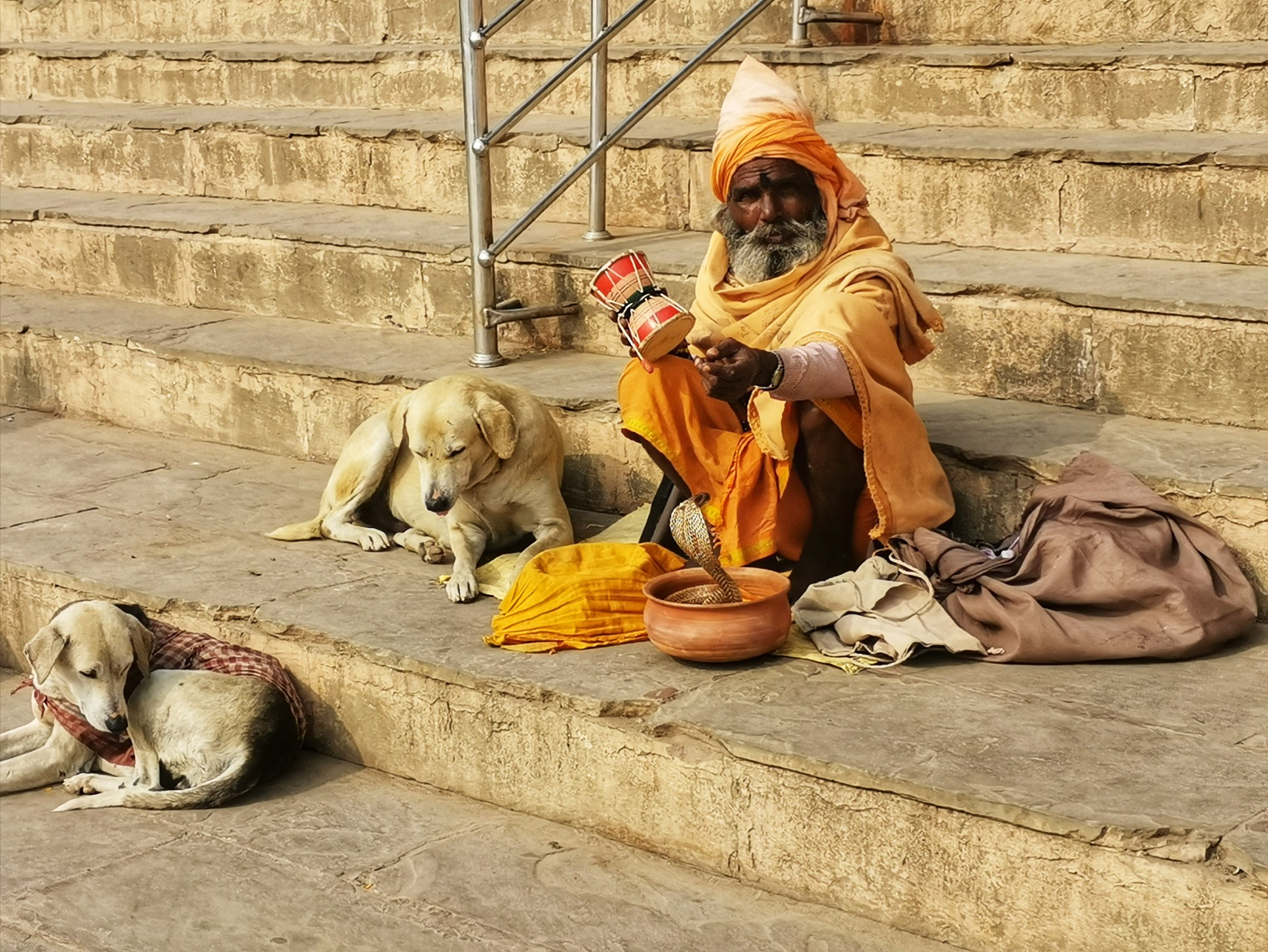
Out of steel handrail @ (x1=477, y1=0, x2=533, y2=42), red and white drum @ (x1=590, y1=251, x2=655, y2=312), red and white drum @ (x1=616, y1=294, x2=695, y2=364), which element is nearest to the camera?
red and white drum @ (x1=616, y1=294, x2=695, y2=364)

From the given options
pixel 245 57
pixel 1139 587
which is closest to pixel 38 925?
pixel 1139 587

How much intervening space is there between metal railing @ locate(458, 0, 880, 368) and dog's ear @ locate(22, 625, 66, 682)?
6.52 ft

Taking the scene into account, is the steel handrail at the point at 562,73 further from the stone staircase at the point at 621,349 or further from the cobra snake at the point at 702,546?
the cobra snake at the point at 702,546

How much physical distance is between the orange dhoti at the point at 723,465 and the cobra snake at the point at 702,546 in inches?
12.2

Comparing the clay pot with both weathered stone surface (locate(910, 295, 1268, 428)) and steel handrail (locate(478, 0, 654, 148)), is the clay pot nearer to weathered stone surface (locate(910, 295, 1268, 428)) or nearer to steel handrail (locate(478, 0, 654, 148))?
weathered stone surface (locate(910, 295, 1268, 428))

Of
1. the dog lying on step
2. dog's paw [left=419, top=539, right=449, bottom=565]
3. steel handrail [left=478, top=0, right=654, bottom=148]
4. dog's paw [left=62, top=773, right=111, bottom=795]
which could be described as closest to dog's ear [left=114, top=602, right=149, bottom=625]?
the dog lying on step

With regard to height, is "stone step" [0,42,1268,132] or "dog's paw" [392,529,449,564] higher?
"stone step" [0,42,1268,132]

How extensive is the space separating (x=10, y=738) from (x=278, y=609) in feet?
2.53

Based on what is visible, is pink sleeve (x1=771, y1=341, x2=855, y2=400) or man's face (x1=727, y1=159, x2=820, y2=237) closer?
pink sleeve (x1=771, y1=341, x2=855, y2=400)

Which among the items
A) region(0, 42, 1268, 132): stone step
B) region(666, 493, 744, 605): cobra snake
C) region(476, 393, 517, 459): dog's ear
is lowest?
region(666, 493, 744, 605): cobra snake

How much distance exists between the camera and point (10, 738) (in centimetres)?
437

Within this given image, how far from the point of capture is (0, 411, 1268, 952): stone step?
306cm

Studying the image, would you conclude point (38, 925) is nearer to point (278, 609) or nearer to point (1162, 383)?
point (278, 609)

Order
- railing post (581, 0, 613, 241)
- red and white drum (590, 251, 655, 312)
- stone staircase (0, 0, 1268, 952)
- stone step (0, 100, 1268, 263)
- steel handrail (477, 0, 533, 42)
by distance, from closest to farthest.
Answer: stone staircase (0, 0, 1268, 952) → red and white drum (590, 251, 655, 312) → stone step (0, 100, 1268, 263) → steel handrail (477, 0, 533, 42) → railing post (581, 0, 613, 241)
